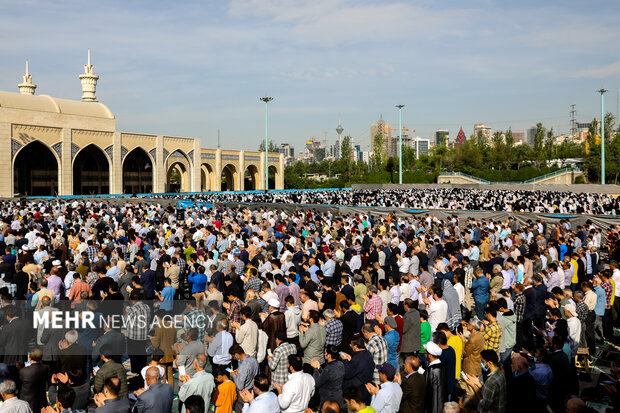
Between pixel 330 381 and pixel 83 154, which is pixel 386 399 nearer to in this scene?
pixel 330 381

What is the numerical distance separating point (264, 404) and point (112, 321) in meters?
3.63

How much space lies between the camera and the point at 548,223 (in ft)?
64.1

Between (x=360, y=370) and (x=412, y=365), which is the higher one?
(x=412, y=365)

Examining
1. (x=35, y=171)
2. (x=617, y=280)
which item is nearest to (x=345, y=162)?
(x=35, y=171)

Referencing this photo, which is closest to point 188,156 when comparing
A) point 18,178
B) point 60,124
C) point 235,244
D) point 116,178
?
point 116,178

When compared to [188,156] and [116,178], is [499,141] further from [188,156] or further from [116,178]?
[116,178]

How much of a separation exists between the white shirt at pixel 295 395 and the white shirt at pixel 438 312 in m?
3.38

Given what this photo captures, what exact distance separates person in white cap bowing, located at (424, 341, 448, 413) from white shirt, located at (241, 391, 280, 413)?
66.9 inches

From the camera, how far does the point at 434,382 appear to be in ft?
18.5

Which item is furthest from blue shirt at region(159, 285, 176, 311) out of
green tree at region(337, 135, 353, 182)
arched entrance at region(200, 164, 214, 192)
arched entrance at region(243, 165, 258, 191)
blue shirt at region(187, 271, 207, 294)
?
green tree at region(337, 135, 353, 182)

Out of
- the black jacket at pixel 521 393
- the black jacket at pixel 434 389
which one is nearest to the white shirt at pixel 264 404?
the black jacket at pixel 434 389

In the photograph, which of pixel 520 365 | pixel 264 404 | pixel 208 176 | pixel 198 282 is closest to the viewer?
pixel 264 404

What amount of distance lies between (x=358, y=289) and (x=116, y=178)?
4377 centimetres

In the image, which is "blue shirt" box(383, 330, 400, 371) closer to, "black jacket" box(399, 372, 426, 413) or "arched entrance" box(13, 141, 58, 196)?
"black jacket" box(399, 372, 426, 413)
